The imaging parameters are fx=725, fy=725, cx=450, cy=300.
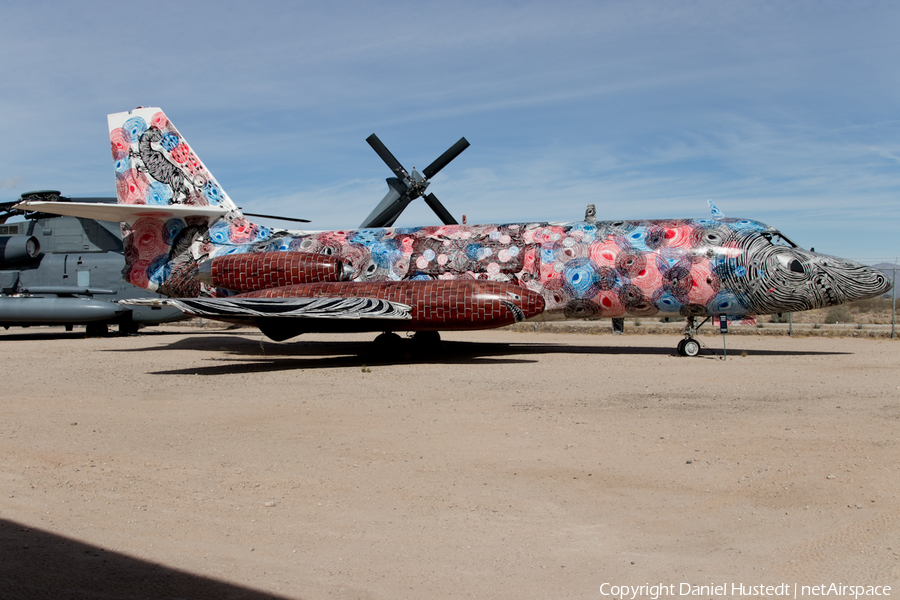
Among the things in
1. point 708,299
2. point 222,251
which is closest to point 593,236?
point 708,299

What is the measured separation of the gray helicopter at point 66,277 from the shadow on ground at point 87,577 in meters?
19.4

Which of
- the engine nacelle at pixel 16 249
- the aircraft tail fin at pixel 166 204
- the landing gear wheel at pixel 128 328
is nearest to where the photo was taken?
the aircraft tail fin at pixel 166 204

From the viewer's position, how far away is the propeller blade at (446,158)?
2480cm

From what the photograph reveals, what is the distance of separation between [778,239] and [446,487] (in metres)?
12.0

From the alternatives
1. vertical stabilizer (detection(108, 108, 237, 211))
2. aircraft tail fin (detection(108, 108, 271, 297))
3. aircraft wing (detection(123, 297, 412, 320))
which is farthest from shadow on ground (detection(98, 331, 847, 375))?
vertical stabilizer (detection(108, 108, 237, 211))

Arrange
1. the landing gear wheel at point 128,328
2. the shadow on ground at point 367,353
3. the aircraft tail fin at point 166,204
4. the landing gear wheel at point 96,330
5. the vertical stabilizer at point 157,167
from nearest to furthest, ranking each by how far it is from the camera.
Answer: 1. the shadow on ground at point 367,353
2. the aircraft tail fin at point 166,204
3. the vertical stabilizer at point 157,167
4. the landing gear wheel at point 96,330
5. the landing gear wheel at point 128,328

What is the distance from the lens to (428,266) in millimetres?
16328

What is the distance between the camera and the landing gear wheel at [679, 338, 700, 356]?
15.8 m

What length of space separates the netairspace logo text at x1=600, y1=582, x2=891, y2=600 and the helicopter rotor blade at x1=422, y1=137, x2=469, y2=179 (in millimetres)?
21785

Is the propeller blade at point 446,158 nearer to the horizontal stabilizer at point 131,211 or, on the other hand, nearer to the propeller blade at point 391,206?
the propeller blade at point 391,206

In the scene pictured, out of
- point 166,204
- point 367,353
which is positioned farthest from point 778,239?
point 166,204

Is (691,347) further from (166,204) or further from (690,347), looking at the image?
(166,204)

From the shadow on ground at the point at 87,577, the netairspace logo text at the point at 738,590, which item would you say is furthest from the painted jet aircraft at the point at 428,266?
the netairspace logo text at the point at 738,590

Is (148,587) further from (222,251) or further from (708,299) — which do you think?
(222,251)
